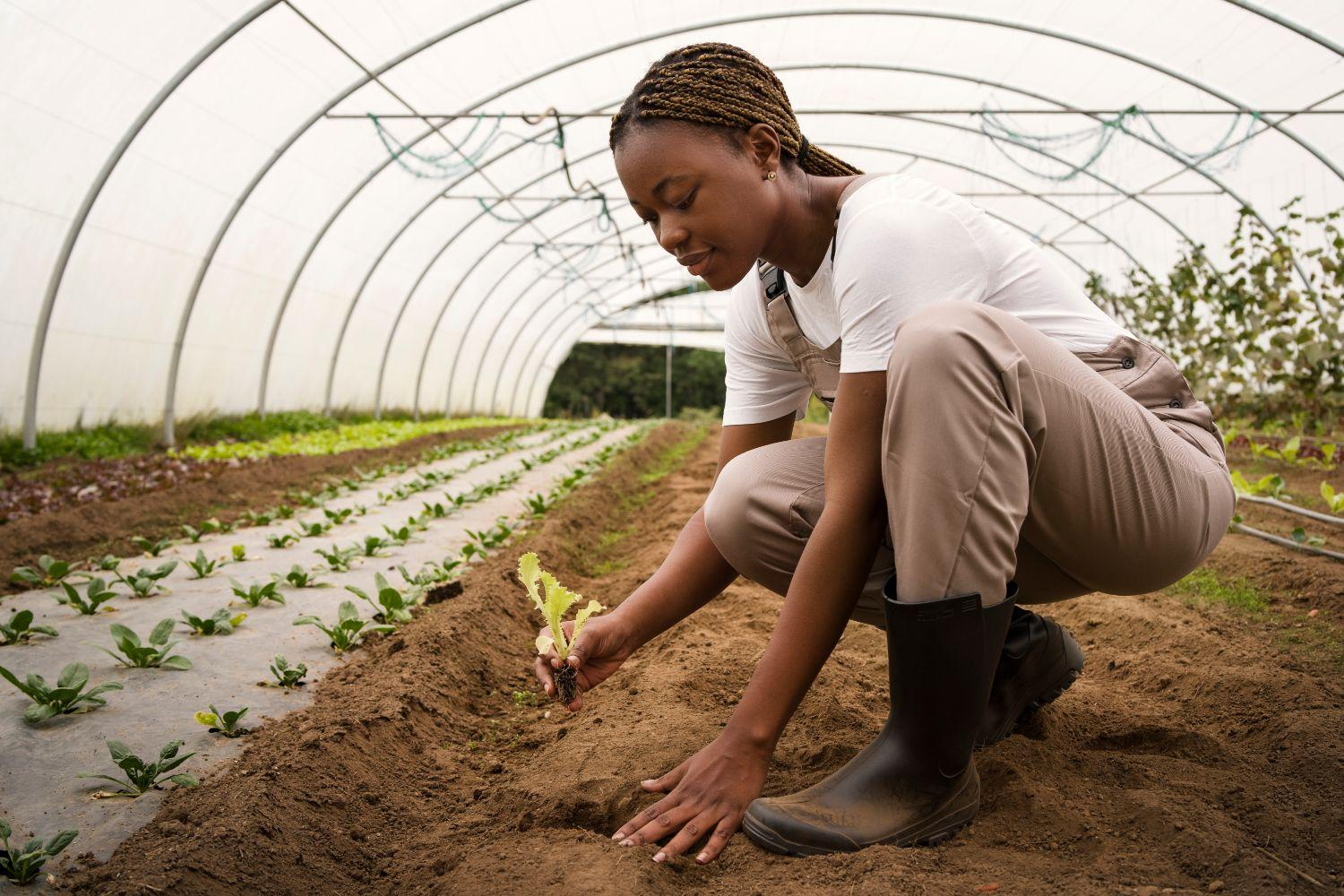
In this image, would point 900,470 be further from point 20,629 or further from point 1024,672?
point 20,629

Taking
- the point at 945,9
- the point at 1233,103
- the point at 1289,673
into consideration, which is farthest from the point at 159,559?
the point at 1233,103

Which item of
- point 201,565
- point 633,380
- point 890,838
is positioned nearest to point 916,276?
point 890,838

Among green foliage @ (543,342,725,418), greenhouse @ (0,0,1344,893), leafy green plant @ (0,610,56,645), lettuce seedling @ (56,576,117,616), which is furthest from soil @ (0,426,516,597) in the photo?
green foliage @ (543,342,725,418)

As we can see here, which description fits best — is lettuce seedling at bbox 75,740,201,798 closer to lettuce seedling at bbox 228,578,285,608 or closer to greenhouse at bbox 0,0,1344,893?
greenhouse at bbox 0,0,1344,893

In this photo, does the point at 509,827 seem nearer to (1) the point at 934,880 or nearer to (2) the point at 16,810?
(1) the point at 934,880

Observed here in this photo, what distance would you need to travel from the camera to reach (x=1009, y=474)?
1.47m

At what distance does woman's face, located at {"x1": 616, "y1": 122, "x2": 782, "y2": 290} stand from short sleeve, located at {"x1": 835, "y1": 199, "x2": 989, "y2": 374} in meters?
0.18

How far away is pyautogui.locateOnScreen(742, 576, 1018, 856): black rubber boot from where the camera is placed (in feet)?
4.78

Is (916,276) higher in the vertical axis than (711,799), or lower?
higher

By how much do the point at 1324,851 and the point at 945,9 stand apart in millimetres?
10063

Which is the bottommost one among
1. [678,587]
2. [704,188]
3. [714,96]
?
[678,587]

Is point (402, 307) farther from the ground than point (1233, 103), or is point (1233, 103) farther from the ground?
point (1233, 103)

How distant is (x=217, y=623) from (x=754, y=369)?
2001 millimetres

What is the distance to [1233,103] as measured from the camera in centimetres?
998
